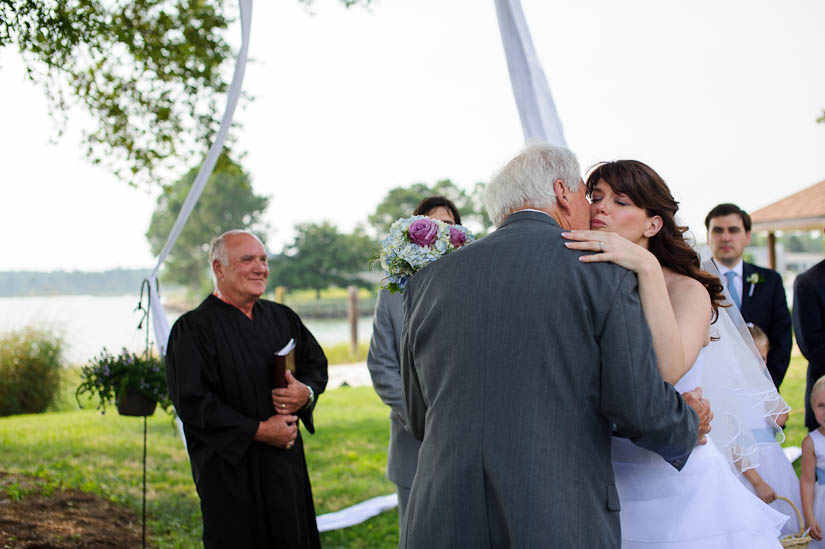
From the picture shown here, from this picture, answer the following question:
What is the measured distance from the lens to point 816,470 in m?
3.82

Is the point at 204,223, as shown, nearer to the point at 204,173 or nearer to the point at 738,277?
the point at 204,173

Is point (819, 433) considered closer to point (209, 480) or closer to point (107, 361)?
point (209, 480)

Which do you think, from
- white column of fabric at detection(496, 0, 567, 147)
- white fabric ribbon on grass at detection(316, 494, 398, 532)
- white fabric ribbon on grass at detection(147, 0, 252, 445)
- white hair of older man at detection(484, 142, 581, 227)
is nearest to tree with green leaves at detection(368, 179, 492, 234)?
white fabric ribbon on grass at detection(316, 494, 398, 532)

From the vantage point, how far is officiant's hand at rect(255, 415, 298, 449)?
3.74m

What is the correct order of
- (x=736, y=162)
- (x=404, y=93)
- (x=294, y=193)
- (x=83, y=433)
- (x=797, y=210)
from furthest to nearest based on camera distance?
(x=294, y=193) → (x=404, y=93) → (x=736, y=162) → (x=797, y=210) → (x=83, y=433)

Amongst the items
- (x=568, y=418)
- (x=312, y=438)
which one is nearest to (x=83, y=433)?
(x=312, y=438)

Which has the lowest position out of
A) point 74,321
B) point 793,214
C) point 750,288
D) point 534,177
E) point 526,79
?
point 74,321

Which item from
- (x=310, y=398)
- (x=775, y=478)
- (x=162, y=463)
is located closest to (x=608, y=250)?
(x=775, y=478)

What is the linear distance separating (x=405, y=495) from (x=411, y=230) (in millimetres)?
1966

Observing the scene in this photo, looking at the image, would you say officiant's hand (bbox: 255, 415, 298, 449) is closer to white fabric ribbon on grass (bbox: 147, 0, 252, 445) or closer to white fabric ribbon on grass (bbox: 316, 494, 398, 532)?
white fabric ribbon on grass (bbox: 147, 0, 252, 445)

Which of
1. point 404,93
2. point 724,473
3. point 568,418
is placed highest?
point 404,93

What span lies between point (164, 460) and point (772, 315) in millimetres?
6295

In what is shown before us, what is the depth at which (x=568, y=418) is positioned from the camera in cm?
191

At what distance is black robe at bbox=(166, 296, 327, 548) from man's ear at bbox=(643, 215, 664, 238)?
227 cm
